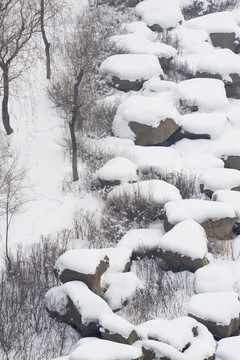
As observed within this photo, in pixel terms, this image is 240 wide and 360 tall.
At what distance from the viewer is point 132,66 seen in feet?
55.8

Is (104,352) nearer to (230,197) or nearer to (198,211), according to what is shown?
(198,211)

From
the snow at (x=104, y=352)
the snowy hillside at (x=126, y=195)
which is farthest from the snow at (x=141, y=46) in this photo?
the snow at (x=104, y=352)

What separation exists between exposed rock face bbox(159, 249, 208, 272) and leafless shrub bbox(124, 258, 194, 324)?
11cm

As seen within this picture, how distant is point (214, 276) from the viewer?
27.7 ft

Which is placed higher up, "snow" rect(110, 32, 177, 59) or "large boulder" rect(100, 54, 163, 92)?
"snow" rect(110, 32, 177, 59)

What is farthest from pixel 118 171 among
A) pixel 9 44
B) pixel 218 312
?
pixel 9 44

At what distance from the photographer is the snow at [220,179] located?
39.0 feet

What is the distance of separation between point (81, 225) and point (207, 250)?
2.85m

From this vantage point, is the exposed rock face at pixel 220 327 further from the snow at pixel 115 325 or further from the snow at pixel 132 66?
the snow at pixel 132 66

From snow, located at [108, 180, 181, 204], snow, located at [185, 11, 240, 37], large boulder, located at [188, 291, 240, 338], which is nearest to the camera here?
large boulder, located at [188, 291, 240, 338]

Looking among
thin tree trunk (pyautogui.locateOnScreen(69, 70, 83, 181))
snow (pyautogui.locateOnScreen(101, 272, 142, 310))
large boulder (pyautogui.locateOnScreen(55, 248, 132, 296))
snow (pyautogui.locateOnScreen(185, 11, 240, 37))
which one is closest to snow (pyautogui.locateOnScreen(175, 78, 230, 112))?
snow (pyautogui.locateOnScreen(185, 11, 240, 37))

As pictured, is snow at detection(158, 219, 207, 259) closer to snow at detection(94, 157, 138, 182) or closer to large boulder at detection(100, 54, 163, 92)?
snow at detection(94, 157, 138, 182)

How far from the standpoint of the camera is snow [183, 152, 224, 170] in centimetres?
1291

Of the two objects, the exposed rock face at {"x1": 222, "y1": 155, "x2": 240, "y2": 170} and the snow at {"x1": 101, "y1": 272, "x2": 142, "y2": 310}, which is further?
the exposed rock face at {"x1": 222, "y1": 155, "x2": 240, "y2": 170}
